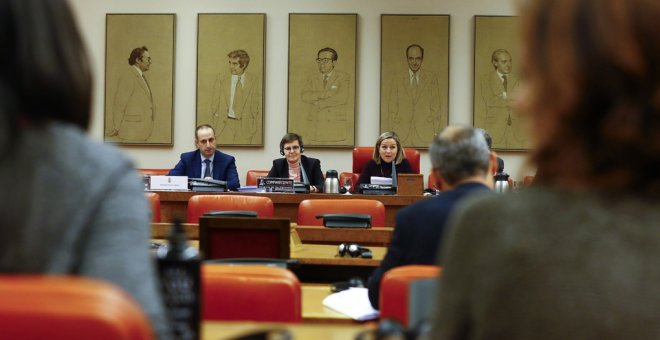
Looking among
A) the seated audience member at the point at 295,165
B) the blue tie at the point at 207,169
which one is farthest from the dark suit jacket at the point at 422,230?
the blue tie at the point at 207,169

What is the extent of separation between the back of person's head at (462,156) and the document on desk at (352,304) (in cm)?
59

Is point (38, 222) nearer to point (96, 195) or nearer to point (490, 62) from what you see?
point (96, 195)

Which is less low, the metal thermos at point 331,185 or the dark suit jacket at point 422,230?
the metal thermos at point 331,185

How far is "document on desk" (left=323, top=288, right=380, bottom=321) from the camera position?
278 cm

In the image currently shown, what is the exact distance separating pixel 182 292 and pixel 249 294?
0.67m

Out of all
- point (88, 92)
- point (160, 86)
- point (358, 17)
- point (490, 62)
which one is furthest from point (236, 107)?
point (88, 92)

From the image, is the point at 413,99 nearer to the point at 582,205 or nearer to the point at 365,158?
the point at 365,158

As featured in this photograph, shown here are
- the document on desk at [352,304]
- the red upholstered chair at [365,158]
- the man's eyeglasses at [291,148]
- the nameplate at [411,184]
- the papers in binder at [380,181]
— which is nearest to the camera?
the document on desk at [352,304]

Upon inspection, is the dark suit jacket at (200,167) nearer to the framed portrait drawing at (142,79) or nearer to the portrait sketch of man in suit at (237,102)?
the portrait sketch of man in suit at (237,102)

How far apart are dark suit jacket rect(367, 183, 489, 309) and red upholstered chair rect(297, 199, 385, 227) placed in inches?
88.2

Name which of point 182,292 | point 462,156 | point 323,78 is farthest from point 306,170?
point 182,292

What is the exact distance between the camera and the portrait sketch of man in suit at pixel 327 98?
9891 millimetres

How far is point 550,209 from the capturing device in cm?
99

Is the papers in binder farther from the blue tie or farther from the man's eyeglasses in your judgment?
the blue tie
